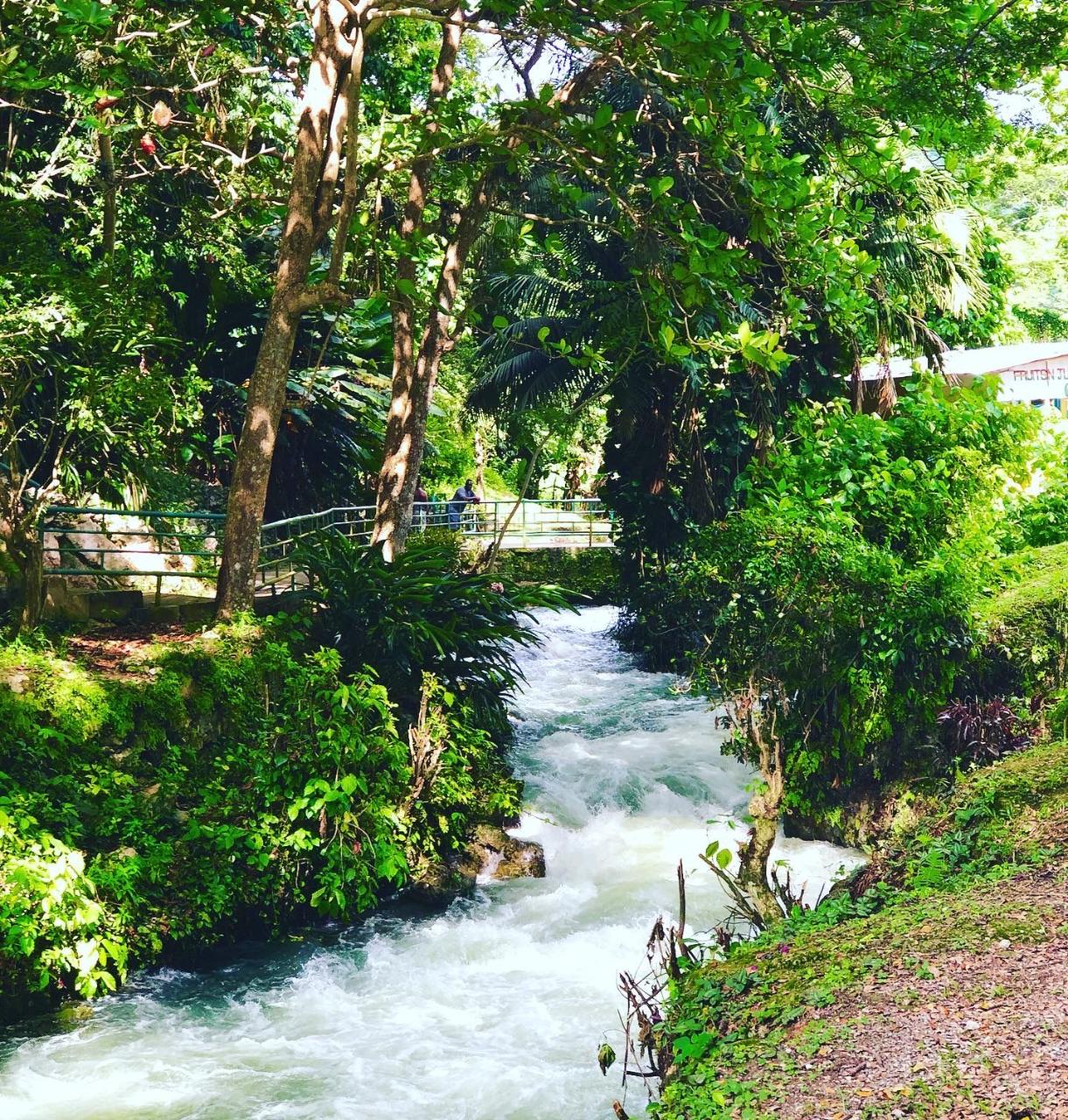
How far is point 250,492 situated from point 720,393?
7228 millimetres

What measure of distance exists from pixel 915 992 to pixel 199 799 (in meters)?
5.51

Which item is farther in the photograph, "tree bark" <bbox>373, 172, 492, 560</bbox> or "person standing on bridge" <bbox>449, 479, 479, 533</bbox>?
"person standing on bridge" <bbox>449, 479, 479, 533</bbox>

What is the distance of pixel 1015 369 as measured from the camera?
12.9 metres

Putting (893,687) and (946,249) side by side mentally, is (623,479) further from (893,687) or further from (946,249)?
(893,687)

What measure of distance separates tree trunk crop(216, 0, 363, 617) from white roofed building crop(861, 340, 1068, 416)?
23.8ft

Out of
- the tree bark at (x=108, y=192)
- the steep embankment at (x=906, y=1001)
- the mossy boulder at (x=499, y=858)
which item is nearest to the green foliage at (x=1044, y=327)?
the mossy boulder at (x=499, y=858)

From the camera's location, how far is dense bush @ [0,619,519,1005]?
7.22 m

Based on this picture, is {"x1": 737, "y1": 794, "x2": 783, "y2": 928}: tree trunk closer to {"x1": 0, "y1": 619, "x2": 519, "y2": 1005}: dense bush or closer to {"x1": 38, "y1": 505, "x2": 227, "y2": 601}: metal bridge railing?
{"x1": 0, "y1": 619, "x2": 519, "y2": 1005}: dense bush

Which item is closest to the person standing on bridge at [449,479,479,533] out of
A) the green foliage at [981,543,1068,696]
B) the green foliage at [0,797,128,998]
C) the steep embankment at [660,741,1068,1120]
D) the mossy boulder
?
the mossy boulder

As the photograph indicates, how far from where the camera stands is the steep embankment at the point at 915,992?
4.02 metres

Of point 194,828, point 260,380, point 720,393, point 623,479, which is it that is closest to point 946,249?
point 720,393

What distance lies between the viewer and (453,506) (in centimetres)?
2431

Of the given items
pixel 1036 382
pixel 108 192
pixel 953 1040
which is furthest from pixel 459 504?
pixel 953 1040

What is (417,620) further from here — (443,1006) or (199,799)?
(443,1006)
